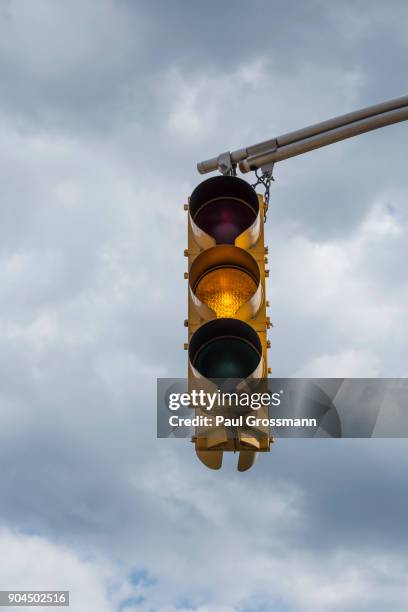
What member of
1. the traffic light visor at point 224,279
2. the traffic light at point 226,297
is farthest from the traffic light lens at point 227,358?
the traffic light visor at point 224,279

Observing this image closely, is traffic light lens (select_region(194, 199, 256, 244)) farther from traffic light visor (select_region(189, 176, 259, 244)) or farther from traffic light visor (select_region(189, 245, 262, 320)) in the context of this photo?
traffic light visor (select_region(189, 245, 262, 320))

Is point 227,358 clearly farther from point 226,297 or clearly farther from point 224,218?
point 224,218

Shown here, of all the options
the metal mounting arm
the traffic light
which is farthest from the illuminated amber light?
the metal mounting arm

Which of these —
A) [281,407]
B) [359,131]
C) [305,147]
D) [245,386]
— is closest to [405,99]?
[359,131]

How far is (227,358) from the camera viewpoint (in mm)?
4148

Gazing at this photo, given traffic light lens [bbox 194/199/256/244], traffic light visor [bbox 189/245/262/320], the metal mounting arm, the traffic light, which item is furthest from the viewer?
the metal mounting arm

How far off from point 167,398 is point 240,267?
87 centimetres

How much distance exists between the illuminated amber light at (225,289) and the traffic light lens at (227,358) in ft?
1.00

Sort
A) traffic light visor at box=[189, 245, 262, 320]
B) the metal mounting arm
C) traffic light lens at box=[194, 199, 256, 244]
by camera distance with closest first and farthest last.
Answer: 1. traffic light visor at box=[189, 245, 262, 320]
2. traffic light lens at box=[194, 199, 256, 244]
3. the metal mounting arm

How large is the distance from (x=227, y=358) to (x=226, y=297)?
43 cm

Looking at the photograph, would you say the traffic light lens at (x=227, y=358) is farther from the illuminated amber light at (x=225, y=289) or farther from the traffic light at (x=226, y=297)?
the illuminated amber light at (x=225, y=289)

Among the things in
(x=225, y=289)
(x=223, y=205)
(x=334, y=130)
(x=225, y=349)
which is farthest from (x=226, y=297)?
(x=334, y=130)

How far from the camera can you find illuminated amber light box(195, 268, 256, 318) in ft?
14.5

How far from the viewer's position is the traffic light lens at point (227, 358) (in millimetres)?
4094
